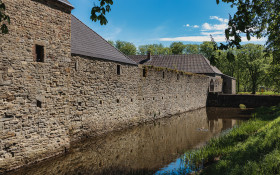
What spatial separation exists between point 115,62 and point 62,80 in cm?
398

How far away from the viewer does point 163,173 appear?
6.09 meters

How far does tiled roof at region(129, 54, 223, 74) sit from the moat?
18323 mm

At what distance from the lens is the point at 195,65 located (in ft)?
98.2

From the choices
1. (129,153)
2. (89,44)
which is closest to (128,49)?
(89,44)

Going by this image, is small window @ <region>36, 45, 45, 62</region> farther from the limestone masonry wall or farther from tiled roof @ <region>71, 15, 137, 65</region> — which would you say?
tiled roof @ <region>71, 15, 137, 65</region>

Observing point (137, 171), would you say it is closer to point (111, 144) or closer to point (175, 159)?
point (175, 159)

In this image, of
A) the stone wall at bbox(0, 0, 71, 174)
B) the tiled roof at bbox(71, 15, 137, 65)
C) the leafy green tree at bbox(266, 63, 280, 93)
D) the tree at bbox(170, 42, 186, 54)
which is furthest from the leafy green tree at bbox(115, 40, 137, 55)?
the stone wall at bbox(0, 0, 71, 174)

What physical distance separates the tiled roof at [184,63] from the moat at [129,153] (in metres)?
18.3

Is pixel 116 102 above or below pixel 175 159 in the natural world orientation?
above

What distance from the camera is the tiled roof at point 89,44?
928 centimetres

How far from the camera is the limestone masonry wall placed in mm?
6027

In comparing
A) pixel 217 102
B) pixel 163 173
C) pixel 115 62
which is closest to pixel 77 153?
pixel 163 173

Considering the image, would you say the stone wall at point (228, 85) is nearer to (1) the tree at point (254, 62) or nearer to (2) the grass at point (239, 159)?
(1) the tree at point (254, 62)

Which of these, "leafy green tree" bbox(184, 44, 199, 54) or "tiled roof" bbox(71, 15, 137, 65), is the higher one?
"leafy green tree" bbox(184, 44, 199, 54)
